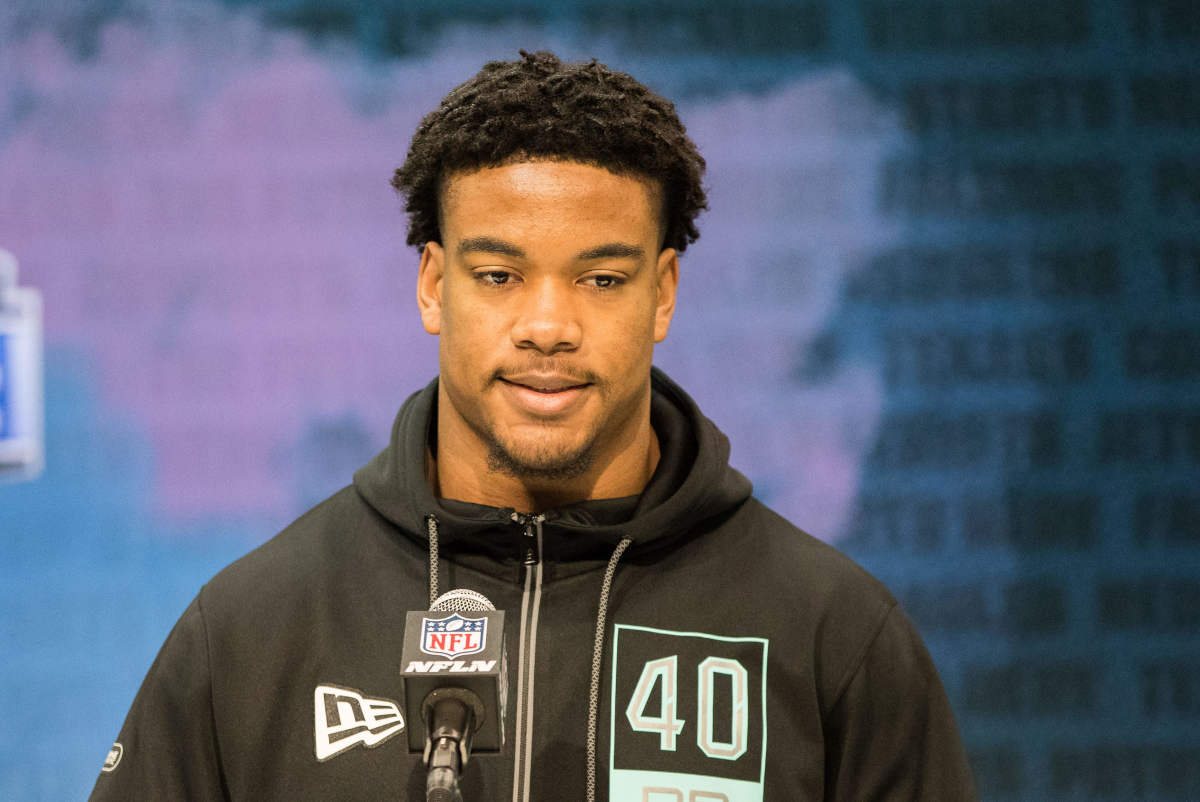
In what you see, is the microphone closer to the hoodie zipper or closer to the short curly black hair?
the hoodie zipper

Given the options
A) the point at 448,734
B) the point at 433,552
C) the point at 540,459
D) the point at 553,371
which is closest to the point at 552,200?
the point at 553,371

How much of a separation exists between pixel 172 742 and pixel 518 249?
0.70 meters

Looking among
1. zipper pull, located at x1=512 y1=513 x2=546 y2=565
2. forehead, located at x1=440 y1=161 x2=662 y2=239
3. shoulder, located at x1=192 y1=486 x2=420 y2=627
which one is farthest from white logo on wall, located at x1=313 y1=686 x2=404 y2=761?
forehead, located at x1=440 y1=161 x2=662 y2=239

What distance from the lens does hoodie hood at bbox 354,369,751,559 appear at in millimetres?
1479

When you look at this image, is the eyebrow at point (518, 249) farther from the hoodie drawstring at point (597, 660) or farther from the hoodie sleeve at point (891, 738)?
the hoodie sleeve at point (891, 738)

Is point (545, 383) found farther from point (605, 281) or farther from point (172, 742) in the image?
point (172, 742)

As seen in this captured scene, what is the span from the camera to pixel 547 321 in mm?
1396

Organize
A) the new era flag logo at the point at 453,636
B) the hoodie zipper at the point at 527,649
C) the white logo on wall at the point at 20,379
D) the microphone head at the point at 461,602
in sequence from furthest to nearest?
the white logo on wall at the point at 20,379, the hoodie zipper at the point at 527,649, the microphone head at the point at 461,602, the new era flag logo at the point at 453,636

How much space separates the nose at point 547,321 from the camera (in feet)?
4.57

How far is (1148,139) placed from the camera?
242 centimetres

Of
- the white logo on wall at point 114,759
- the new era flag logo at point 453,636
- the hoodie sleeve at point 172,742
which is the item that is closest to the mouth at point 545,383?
the new era flag logo at point 453,636

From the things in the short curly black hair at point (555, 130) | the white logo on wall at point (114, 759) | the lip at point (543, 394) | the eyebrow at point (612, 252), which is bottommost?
the white logo on wall at point (114, 759)

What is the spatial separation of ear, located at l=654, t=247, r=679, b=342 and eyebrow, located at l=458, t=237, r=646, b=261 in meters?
0.12


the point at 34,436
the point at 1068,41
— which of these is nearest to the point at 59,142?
the point at 34,436
